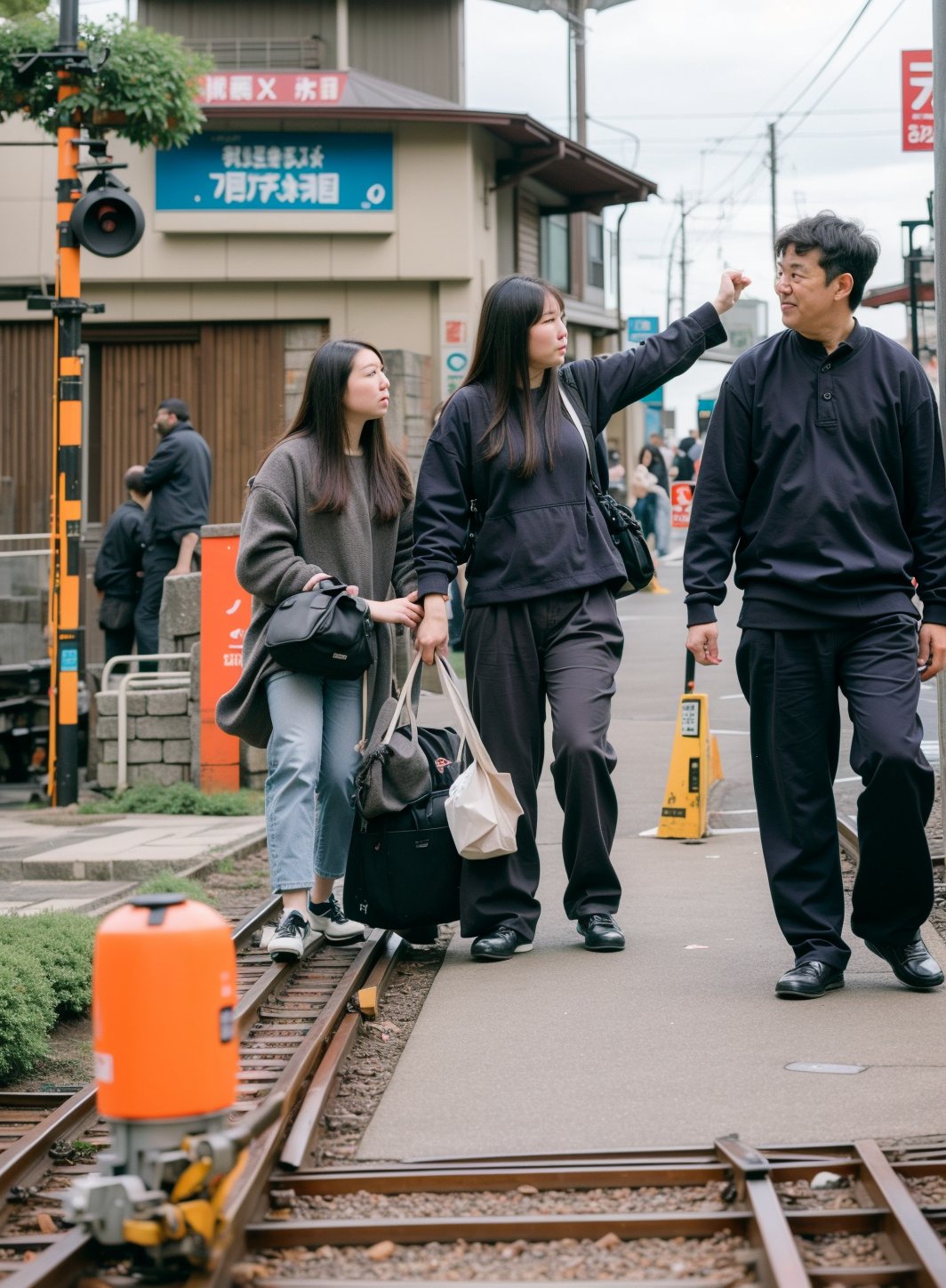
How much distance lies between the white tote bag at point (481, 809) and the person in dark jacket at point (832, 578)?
31.8 inches

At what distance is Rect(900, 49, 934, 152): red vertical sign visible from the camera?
21562 millimetres

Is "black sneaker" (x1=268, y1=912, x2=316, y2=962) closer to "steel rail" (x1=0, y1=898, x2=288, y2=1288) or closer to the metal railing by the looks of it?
"steel rail" (x1=0, y1=898, x2=288, y2=1288)

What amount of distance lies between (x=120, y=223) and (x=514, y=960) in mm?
6645

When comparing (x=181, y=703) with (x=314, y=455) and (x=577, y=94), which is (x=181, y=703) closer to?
(x=314, y=455)

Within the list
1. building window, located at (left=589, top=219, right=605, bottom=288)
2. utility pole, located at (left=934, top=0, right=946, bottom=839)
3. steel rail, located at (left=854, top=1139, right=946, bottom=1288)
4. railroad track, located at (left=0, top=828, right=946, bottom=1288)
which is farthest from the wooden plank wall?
steel rail, located at (left=854, top=1139, right=946, bottom=1288)

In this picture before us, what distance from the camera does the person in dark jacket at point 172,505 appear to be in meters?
12.5

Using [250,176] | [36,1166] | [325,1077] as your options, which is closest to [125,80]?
[250,176]

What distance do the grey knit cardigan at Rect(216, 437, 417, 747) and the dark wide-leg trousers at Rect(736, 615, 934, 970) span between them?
1346 mm

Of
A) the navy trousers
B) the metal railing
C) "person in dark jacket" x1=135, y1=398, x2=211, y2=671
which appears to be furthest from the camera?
the metal railing

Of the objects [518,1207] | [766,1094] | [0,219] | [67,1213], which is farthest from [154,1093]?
[0,219]

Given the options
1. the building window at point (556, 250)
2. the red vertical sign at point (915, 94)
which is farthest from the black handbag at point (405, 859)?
the building window at point (556, 250)

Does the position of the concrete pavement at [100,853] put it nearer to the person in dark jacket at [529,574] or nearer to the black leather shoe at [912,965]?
the person in dark jacket at [529,574]

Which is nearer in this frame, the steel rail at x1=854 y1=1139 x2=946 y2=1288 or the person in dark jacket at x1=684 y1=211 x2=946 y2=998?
the steel rail at x1=854 y1=1139 x2=946 y2=1288

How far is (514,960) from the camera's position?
570cm
